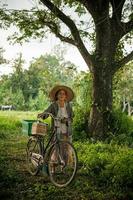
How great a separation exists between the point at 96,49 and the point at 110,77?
1.11 meters

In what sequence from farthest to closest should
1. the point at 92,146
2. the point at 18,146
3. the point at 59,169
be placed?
the point at 18,146
the point at 92,146
the point at 59,169

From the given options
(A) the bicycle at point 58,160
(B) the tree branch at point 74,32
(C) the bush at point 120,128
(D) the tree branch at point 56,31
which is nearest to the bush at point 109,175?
(A) the bicycle at point 58,160

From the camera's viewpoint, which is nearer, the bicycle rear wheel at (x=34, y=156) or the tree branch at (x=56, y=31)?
the bicycle rear wheel at (x=34, y=156)

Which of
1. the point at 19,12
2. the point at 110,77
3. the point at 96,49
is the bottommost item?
the point at 110,77

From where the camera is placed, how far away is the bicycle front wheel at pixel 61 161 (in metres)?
8.22

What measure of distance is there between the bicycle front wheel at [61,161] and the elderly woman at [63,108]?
27.1 inches

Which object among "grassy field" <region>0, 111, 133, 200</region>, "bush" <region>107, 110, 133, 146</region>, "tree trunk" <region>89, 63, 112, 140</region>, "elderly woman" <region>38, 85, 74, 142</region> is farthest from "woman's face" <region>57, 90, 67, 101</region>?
"tree trunk" <region>89, 63, 112, 140</region>

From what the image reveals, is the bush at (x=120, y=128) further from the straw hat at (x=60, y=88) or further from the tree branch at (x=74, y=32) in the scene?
the straw hat at (x=60, y=88)

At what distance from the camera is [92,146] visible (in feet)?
42.4

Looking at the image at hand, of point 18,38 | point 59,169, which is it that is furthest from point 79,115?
point 59,169

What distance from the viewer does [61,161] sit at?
8.31 meters

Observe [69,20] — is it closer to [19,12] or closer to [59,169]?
[19,12]

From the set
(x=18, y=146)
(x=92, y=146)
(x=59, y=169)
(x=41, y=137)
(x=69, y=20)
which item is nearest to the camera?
(x=59, y=169)

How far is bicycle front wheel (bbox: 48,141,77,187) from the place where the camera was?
8.22 meters
